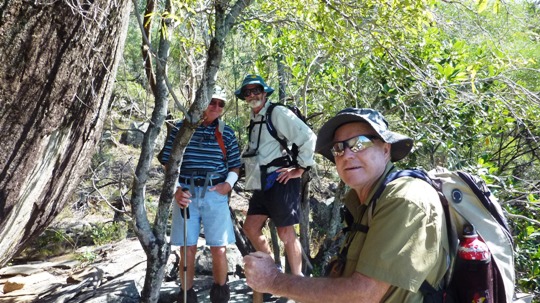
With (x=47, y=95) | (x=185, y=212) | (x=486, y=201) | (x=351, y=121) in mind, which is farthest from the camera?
(x=185, y=212)

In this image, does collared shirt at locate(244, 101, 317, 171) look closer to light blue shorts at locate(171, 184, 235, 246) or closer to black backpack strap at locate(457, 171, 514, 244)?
light blue shorts at locate(171, 184, 235, 246)

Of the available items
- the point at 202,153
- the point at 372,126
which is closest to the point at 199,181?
the point at 202,153

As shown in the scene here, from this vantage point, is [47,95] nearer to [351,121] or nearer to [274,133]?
[351,121]

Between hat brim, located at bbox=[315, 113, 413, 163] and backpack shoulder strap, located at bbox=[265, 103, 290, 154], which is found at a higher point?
backpack shoulder strap, located at bbox=[265, 103, 290, 154]

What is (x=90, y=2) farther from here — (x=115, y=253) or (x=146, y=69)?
(x=115, y=253)

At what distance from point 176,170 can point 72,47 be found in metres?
1.79

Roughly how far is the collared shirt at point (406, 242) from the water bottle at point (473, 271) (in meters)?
0.06

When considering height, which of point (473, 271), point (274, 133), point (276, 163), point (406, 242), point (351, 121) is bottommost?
point (473, 271)

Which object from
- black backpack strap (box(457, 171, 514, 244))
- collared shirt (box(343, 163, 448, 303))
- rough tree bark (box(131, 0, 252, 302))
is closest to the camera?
collared shirt (box(343, 163, 448, 303))

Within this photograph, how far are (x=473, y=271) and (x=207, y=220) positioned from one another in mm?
A: 3178

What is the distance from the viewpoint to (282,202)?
15.2ft

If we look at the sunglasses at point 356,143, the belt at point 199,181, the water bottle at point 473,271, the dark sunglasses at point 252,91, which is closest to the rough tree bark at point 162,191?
the belt at point 199,181

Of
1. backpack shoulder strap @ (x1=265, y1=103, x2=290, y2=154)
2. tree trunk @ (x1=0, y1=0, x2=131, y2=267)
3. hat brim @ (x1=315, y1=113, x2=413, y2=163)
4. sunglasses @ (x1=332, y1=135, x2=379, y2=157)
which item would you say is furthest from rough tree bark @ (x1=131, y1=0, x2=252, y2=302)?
sunglasses @ (x1=332, y1=135, x2=379, y2=157)

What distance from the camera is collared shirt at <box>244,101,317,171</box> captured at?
14.8 ft
